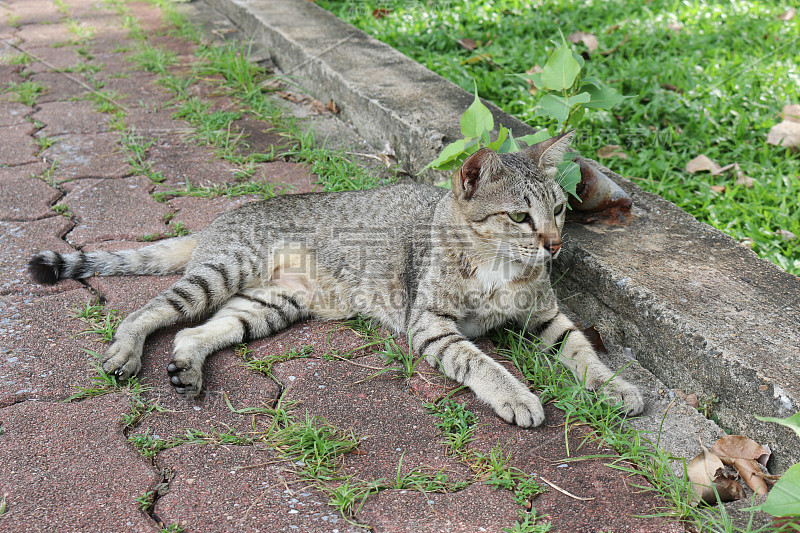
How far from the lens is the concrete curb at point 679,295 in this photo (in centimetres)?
244

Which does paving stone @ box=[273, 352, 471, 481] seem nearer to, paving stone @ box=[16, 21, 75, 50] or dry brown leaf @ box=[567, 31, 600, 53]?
dry brown leaf @ box=[567, 31, 600, 53]

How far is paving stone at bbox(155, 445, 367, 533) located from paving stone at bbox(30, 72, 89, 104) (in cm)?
412

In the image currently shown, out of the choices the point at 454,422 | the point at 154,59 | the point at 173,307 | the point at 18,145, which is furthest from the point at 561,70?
the point at 154,59

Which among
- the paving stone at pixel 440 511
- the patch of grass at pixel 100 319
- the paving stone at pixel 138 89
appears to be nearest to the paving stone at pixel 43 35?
the paving stone at pixel 138 89

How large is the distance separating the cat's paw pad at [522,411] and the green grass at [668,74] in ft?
5.46

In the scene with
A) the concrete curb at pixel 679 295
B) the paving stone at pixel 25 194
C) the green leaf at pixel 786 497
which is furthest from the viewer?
the paving stone at pixel 25 194

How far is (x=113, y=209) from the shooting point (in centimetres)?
401

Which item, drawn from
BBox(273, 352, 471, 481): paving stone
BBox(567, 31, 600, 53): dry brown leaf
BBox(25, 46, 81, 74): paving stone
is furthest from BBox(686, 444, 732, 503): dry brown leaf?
BBox(25, 46, 81, 74): paving stone

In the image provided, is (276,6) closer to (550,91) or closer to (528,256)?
(550,91)

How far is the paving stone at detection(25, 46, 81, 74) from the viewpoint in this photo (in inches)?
234

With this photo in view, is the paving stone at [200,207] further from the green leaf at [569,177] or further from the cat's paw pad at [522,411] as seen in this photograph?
the cat's paw pad at [522,411]

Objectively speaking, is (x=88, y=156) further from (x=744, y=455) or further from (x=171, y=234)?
(x=744, y=455)

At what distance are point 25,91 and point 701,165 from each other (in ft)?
16.6

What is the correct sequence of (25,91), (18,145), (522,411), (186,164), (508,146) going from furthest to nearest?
(25,91)
(18,145)
(186,164)
(508,146)
(522,411)
